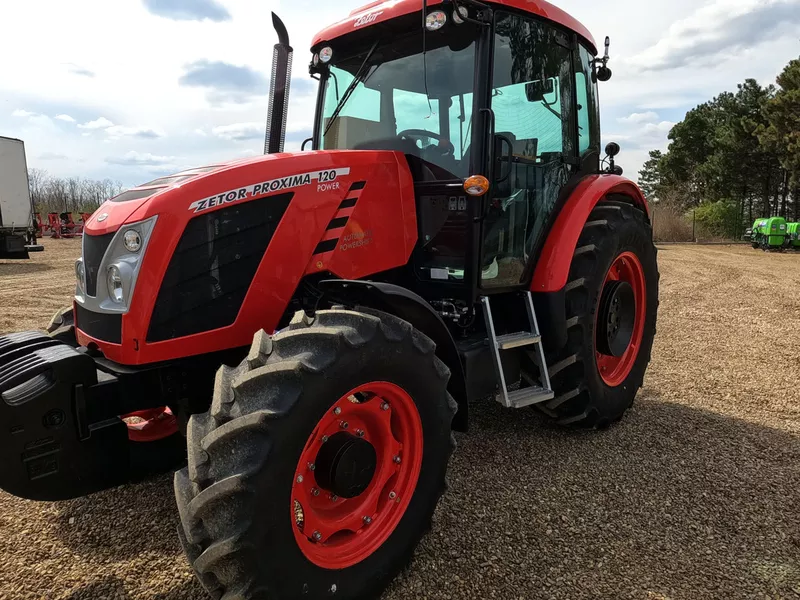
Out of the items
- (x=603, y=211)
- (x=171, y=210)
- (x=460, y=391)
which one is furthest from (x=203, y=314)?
(x=603, y=211)

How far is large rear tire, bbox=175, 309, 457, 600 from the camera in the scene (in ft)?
6.05

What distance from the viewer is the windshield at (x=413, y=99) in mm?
3084

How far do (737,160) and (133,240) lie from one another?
37173 mm

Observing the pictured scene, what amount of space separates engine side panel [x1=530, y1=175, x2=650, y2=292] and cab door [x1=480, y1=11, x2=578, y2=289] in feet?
0.28

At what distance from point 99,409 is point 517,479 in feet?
6.99

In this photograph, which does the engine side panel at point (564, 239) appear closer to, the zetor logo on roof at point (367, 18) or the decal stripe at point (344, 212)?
the decal stripe at point (344, 212)

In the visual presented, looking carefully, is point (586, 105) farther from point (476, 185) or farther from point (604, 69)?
point (476, 185)

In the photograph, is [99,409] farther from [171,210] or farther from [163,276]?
[171,210]

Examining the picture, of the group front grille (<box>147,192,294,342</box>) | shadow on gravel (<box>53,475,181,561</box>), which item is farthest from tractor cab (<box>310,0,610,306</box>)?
shadow on gravel (<box>53,475,181,561</box>)

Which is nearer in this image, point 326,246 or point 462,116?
point 326,246

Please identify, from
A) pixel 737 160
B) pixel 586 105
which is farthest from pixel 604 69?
pixel 737 160

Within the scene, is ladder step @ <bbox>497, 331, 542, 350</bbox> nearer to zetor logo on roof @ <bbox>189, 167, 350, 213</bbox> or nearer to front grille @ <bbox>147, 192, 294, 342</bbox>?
zetor logo on roof @ <bbox>189, 167, 350, 213</bbox>

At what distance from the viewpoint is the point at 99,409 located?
7.43ft

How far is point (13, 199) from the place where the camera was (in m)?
15.0
